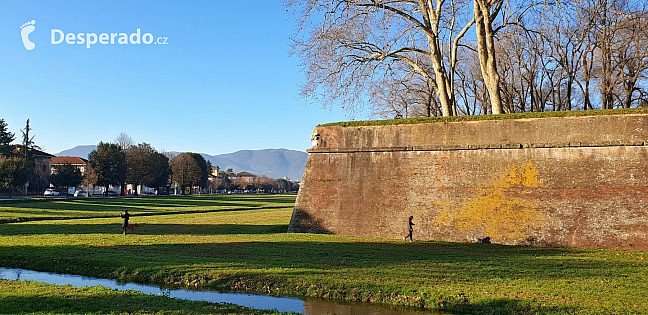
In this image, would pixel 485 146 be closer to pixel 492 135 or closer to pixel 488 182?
pixel 492 135

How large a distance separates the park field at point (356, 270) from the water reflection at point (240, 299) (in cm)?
46

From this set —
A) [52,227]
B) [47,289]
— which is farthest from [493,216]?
[52,227]

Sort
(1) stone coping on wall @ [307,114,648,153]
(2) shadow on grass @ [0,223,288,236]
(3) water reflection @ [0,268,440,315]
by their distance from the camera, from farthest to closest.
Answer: (2) shadow on grass @ [0,223,288,236] → (1) stone coping on wall @ [307,114,648,153] → (3) water reflection @ [0,268,440,315]

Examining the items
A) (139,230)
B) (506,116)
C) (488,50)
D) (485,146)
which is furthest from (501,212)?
(139,230)

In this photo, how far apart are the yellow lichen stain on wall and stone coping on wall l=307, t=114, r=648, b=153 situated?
120 cm

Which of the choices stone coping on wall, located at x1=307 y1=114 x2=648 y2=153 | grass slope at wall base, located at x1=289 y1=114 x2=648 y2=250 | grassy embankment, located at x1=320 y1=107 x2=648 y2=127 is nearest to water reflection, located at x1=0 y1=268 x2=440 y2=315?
grass slope at wall base, located at x1=289 y1=114 x2=648 y2=250

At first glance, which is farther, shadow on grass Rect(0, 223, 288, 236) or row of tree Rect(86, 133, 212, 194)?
row of tree Rect(86, 133, 212, 194)

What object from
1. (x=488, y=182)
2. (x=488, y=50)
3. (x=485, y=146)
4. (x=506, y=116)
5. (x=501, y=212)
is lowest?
(x=501, y=212)

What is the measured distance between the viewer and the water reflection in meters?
10.8

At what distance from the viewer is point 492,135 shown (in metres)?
21.3

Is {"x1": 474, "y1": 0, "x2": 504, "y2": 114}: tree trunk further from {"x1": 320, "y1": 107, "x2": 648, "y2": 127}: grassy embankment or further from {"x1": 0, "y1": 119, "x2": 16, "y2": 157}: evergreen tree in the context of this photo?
{"x1": 0, "y1": 119, "x2": 16, "y2": 157}: evergreen tree

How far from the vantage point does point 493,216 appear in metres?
20.5

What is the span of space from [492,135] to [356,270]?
9992mm

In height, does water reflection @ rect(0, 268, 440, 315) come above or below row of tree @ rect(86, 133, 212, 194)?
below
